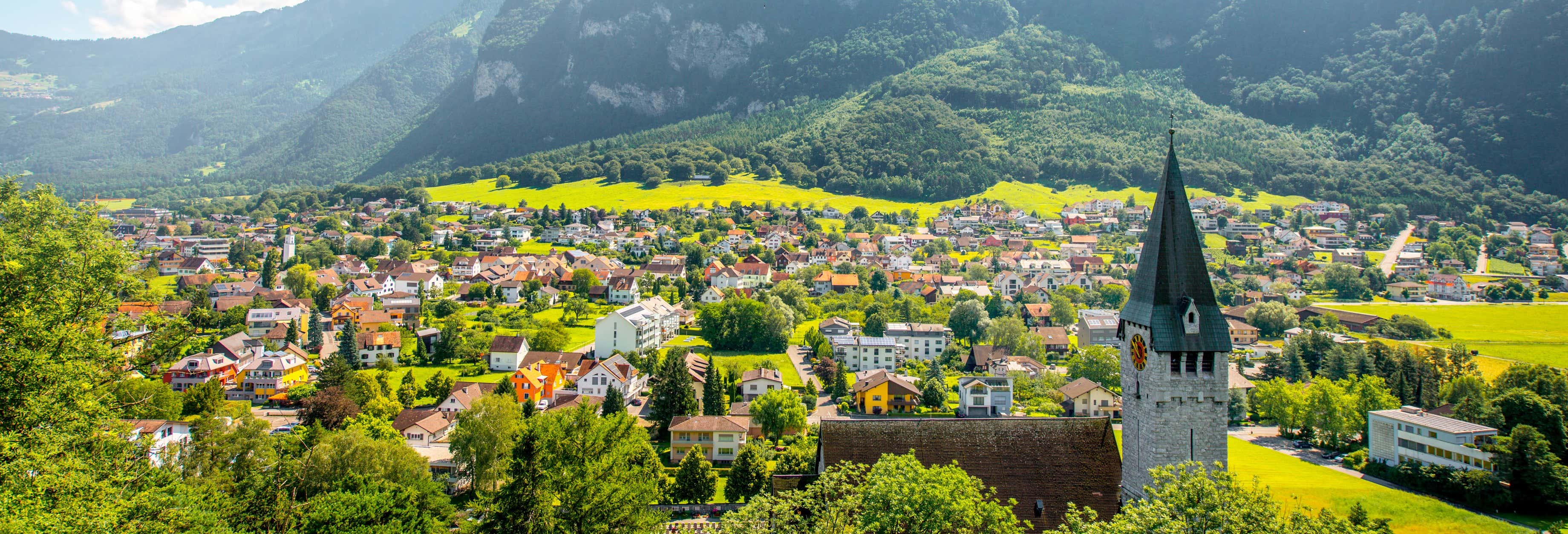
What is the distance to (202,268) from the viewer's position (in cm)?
9869

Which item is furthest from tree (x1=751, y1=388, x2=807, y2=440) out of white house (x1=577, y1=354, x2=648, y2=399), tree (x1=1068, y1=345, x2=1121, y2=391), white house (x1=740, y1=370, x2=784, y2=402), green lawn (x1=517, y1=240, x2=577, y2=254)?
green lawn (x1=517, y1=240, x2=577, y2=254)

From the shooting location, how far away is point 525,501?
2556 cm

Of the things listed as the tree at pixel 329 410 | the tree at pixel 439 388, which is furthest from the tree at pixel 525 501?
the tree at pixel 439 388

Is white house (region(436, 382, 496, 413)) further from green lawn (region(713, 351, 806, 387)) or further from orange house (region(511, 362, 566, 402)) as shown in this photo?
green lawn (region(713, 351, 806, 387))

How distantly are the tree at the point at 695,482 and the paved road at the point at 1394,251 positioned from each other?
108m

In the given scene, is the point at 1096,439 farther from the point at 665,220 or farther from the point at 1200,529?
the point at 665,220

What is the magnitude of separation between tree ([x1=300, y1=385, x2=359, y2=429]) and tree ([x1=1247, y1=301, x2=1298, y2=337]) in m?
78.3

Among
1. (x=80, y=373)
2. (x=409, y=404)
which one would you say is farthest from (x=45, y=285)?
(x=409, y=404)

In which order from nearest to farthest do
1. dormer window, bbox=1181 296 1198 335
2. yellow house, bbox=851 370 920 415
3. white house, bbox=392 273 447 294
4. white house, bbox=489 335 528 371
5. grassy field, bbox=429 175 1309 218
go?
dormer window, bbox=1181 296 1198 335 < yellow house, bbox=851 370 920 415 < white house, bbox=489 335 528 371 < white house, bbox=392 273 447 294 < grassy field, bbox=429 175 1309 218

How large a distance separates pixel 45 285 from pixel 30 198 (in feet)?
8.35

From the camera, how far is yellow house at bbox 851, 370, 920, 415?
53.6 m

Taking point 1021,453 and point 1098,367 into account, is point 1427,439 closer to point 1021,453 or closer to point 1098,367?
point 1098,367

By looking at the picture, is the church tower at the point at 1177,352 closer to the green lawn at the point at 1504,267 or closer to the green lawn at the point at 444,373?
the green lawn at the point at 444,373

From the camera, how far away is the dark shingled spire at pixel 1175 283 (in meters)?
18.7
